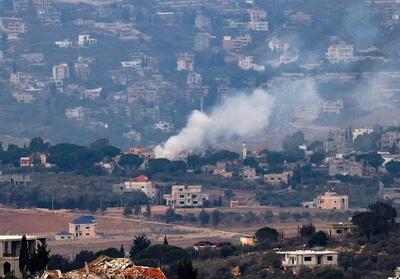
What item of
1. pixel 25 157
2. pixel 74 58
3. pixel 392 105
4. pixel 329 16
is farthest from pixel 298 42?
Answer: pixel 25 157

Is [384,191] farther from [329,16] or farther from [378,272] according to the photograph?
[329,16]

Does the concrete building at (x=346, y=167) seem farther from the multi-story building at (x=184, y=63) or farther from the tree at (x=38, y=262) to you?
the tree at (x=38, y=262)

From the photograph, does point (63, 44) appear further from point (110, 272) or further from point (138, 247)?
point (110, 272)

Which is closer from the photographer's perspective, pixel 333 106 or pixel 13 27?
pixel 333 106

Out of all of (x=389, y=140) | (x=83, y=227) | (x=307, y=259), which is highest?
(x=389, y=140)

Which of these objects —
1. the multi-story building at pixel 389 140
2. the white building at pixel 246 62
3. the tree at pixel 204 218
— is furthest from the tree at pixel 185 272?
the white building at pixel 246 62

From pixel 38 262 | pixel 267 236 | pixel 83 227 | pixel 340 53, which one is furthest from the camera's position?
pixel 340 53

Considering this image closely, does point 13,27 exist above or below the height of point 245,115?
above

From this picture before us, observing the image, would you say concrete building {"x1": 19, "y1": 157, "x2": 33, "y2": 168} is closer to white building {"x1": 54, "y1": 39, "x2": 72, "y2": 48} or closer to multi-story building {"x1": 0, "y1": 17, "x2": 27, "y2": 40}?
white building {"x1": 54, "y1": 39, "x2": 72, "y2": 48}

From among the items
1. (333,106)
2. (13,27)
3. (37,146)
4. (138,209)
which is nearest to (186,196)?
(138,209)

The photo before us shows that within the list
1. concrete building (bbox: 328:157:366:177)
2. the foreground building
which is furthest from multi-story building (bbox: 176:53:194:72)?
the foreground building
